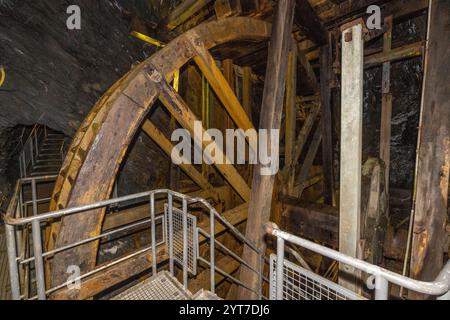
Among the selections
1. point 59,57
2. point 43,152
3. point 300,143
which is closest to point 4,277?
point 59,57

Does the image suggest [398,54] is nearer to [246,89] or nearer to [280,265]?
[246,89]

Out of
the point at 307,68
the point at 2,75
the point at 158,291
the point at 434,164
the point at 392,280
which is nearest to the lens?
the point at 392,280

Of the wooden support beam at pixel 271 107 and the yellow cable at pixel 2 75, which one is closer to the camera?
the wooden support beam at pixel 271 107

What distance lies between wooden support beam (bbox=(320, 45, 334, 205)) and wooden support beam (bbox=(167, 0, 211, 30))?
2.28m

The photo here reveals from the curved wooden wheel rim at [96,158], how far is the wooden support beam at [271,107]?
118 cm

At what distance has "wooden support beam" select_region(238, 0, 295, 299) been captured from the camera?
103 inches

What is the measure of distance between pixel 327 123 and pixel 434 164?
6.32 feet

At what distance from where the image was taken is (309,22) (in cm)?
350

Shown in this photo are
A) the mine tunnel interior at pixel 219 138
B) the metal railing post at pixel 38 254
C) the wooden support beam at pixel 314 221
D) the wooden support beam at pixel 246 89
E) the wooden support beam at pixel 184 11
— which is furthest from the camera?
the wooden support beam at pixel 246 89

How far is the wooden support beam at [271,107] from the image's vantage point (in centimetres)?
262

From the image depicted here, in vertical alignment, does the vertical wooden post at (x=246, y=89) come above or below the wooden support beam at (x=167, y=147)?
above

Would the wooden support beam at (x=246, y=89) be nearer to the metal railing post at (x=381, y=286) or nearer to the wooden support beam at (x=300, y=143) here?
the wooden support beam at (x=300, y=143)

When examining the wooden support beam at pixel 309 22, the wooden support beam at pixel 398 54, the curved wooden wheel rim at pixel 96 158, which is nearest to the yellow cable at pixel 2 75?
the curved wooden wheel rim at pixel 96 158

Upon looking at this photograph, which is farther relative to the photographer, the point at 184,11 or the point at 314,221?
the point at 184,11
